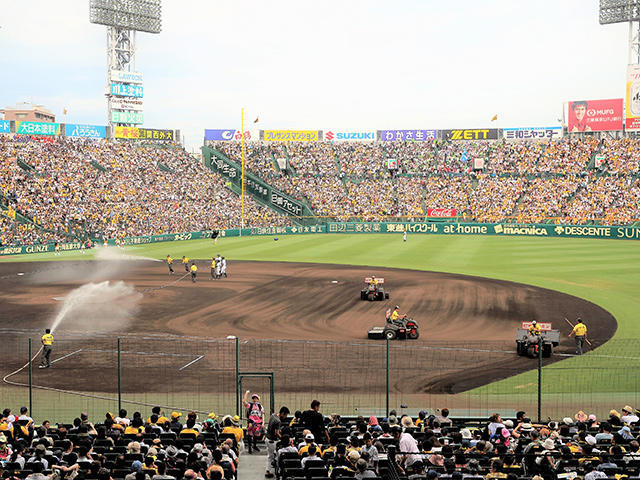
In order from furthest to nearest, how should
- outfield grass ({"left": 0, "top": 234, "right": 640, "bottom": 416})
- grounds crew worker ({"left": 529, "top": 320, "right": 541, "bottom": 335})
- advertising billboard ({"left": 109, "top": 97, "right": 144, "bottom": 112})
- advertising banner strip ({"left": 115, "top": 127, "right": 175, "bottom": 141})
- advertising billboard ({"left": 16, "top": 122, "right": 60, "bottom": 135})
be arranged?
1. advertising billboard ({"left": 109, "top": 97, "right": 144, "bottom": 112})
2. advertising banner strip ({"left": 115, "top": 127, "right": 175, "bottom": 141})
3. advertising billboard ({"left": 16, "top": 122, "right": 60, "bottom": 135})
4. grounds crew worker ({"left": 529, "top": 320, "right": 541, "bottom": 335})
5. outfield grass ({"left": 0, "top": 234, "right": 640, "bottom": 416})

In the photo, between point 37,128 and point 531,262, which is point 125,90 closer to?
point 37,128

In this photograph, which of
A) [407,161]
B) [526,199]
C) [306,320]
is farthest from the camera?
[407,161]

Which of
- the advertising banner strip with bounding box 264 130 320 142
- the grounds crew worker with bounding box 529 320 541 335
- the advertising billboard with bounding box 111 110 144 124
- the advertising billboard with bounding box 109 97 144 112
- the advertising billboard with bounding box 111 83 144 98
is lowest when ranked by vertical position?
the grounds crew worker with bounding box 529 320 541 335

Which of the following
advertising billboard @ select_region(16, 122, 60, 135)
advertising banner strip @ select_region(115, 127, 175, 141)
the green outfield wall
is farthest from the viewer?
advertising banner strip @ select_region(115, 127, 175, 141)

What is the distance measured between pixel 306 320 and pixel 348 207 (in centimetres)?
6535

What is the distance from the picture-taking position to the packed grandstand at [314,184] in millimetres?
68188

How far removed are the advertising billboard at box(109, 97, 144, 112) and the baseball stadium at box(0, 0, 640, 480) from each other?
9.6 inches

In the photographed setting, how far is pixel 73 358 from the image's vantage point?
22500 millimetres

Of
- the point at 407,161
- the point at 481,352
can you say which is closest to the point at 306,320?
the point at 481,352

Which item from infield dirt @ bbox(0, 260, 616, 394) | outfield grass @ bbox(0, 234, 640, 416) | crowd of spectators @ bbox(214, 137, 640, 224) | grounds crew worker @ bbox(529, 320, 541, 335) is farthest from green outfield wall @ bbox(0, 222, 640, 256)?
grounds crew worker @ bbox(529, 320, 541, 335)

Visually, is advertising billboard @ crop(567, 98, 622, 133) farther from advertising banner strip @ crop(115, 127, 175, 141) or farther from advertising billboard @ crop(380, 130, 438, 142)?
advertising banner strip @ crop(115, 127, 175, 141)

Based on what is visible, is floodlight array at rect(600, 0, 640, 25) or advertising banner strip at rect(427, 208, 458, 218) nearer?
floodlight array at rect(600, 0, 640, 25)

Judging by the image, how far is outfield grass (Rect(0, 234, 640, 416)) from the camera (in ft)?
64.6

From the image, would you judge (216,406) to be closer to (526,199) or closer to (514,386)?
(514,386)
